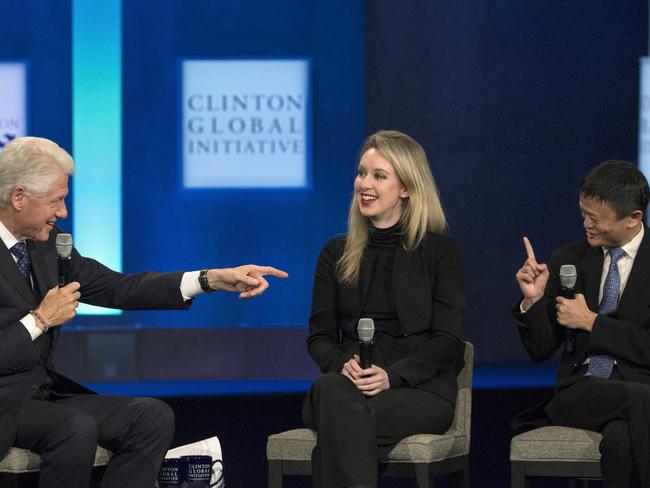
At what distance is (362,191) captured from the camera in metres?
4.00

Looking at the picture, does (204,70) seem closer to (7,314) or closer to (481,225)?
(481,225)

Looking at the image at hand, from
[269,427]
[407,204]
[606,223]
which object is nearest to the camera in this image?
[606,223]

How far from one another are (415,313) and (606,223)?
744 millimetres

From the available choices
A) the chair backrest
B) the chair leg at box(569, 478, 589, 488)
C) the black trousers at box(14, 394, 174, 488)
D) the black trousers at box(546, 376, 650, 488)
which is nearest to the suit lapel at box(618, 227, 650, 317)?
the black trousers at box(546, 376, 650, 488)

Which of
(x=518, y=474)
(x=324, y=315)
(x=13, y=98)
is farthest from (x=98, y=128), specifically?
(x=518, y=474)

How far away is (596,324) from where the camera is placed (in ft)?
11.9

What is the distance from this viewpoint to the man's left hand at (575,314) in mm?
3633

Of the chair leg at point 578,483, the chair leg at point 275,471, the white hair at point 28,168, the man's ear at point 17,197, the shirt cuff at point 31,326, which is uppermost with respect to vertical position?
the white hair at point 28,168

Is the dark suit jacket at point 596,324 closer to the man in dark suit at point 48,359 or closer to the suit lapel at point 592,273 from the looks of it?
the suit lapel at point 592,273

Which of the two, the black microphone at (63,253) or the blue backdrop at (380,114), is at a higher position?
the blue backdrop at (380,114)

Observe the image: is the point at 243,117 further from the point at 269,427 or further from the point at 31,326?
the point at 31,326

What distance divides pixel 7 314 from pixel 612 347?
2003 millimetres

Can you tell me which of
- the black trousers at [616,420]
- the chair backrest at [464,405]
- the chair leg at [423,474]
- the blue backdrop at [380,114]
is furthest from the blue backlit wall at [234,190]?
the chair leg at [423,474]

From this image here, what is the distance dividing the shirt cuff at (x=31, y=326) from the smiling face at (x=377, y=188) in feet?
4.20
